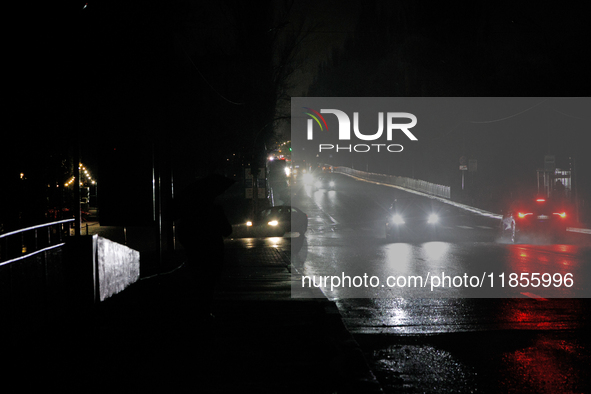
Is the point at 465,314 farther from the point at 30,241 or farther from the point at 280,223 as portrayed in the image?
the point at 280,223

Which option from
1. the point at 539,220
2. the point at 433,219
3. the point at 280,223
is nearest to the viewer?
the point at 539,220

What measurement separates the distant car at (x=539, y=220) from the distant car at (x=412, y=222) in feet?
9.43

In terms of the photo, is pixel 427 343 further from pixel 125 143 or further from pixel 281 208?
pixel 281 208

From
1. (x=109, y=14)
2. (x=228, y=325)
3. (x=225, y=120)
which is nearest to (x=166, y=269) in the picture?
(x=228, y=325)

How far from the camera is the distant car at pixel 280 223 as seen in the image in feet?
77.7

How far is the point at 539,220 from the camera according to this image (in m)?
19.4

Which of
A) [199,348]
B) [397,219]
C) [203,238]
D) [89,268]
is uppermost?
[203,238]

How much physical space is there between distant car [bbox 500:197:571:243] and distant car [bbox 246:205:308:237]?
28.3 ft

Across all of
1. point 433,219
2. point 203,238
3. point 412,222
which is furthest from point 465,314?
point 433,219

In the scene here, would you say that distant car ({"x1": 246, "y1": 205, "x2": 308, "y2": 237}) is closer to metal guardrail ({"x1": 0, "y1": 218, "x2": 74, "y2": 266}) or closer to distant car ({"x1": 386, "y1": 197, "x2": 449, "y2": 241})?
distant car ({"x1": 386, "y1": 197, "x2": 449, "y2": 241})

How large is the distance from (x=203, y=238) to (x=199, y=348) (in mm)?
1429

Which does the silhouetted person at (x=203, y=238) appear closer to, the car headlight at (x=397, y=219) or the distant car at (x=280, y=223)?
the car headlight at (x=397, y=219)

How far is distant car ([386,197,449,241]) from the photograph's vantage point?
67.1 feet

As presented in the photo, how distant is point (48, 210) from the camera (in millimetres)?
17375
